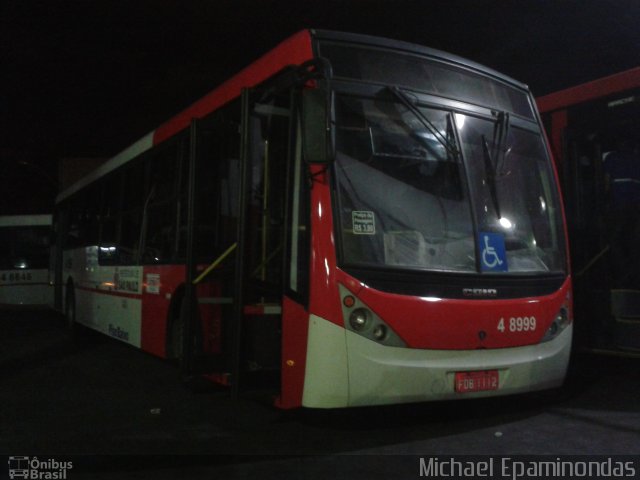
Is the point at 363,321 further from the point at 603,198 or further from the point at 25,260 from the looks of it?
the point at 25,260

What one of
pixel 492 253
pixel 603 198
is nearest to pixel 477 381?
pixel 492 253

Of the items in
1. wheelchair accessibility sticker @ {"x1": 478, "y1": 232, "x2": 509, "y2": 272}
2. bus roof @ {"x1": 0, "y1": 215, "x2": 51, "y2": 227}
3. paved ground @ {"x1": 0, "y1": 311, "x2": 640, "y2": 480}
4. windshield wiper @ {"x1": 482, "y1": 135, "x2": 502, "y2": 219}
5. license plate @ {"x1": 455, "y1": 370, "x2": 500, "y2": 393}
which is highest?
bus roof @ {"x1": 0, "y1": 215, "x2": 51, "y2": 227}

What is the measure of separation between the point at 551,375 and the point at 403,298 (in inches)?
65.2

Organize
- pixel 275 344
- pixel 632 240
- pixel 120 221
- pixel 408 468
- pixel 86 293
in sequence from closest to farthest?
pixel 408 468
pixel 275 344
pixel 632 240
pixel 120 221
pixel 86 293

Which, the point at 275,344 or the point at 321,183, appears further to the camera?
the point at 275,344

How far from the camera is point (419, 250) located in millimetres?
5465

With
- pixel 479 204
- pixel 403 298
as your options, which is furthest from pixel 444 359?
pixel 479 204

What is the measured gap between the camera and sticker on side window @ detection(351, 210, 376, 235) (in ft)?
17.5

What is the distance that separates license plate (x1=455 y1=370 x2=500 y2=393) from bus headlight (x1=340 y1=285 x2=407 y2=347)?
65 cm

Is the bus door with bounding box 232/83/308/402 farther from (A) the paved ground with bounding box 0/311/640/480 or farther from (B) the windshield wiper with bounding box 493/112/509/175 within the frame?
(B) the windshield wiper with bounding box 493/112/509/175

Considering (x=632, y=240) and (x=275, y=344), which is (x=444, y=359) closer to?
(x=275, y=344)

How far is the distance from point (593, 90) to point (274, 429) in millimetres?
5066

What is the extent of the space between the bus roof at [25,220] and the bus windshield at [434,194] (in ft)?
57.6

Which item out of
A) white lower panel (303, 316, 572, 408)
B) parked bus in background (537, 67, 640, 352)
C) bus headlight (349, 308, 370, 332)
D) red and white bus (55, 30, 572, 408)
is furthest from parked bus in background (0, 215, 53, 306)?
bus headlight (349, 308, 370, 332)
